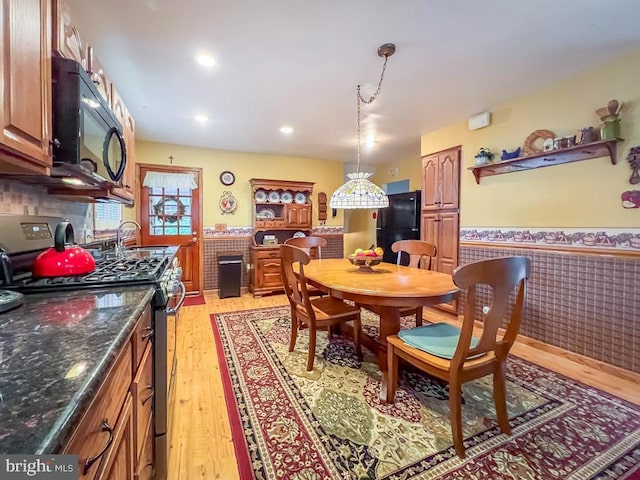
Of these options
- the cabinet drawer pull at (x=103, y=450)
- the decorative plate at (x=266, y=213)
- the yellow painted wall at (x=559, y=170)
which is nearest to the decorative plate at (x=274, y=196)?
the decorative plate at (x=266, y=213)

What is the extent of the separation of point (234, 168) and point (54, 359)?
14.8 ft

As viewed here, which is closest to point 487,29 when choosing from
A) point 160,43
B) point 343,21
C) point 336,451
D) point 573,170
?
point 343,21

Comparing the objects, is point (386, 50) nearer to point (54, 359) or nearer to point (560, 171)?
point (560, 171)

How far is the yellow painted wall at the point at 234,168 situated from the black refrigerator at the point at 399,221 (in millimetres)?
1331

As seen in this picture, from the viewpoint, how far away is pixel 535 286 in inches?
107

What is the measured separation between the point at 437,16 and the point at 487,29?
0.39 metres

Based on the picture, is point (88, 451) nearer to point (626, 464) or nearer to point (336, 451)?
point (336, 451)

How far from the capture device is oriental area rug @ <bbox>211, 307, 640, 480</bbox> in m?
1.34

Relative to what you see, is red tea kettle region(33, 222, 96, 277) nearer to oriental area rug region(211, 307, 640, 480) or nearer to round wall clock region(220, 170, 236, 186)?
oriental area rug region(211, 307, 640, 480)

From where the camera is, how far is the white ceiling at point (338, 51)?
5.57ft

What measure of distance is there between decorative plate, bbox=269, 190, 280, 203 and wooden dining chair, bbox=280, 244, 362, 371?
2842 millimetres

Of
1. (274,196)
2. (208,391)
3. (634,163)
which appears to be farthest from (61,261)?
(274,196)

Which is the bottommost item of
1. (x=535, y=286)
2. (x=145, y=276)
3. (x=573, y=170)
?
(x=535, y=286)

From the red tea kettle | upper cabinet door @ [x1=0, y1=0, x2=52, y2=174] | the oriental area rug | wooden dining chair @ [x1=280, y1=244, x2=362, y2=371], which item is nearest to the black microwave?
upper cabinet door @ [x1=0, y1=0, x2=52, y2=174]
